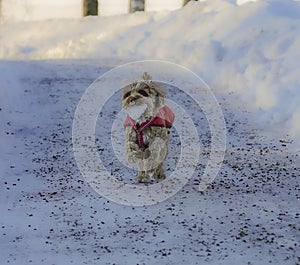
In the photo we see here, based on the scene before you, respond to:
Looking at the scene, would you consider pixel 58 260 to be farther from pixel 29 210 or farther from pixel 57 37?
pixel 57 37

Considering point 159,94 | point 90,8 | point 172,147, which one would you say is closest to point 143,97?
point 159,94

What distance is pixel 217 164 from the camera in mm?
10656

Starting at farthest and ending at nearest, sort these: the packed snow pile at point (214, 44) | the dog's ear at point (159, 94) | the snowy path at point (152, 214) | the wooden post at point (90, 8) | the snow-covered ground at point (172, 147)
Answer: the wooden post at point (90, 8), the packed snow pile at point (214, 44), the dog's ear at point (159, 94), the snow-covered ground at point (172, 147), the snowy path at point (152, 214)

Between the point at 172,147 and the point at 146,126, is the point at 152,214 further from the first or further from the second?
the point at 172,147

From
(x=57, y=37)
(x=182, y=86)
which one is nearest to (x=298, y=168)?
(x=182, y=86)

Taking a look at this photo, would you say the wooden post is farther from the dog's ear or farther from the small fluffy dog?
the dog's ear

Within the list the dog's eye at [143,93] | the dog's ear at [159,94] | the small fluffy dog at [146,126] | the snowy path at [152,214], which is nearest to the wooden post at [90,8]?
the snowy path at [152,214]

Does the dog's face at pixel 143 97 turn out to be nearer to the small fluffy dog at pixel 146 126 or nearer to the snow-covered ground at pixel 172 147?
the small fluffy dog at pixel 146 126

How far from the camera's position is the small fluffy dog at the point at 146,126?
8.61 meters

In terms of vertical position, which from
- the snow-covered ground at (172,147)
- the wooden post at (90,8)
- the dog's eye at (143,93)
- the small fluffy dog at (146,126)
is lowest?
the wooden post at (90,8)

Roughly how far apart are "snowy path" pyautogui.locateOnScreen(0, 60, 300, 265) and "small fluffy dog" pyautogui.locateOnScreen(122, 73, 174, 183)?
2.29ft

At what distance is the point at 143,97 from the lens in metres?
8.59

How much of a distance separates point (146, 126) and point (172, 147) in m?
2.73

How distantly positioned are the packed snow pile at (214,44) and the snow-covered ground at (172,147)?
0.05 m
